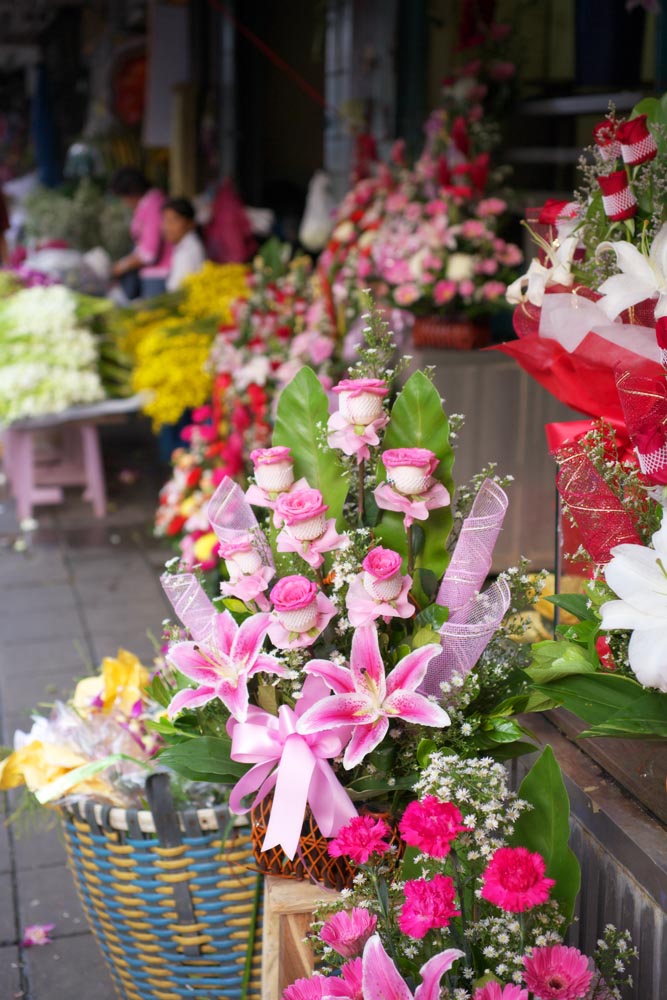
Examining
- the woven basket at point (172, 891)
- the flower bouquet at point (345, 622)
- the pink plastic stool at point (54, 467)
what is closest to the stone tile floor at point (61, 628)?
the pink plastic stool at point (54, 467)

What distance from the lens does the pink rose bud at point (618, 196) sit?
158 cm

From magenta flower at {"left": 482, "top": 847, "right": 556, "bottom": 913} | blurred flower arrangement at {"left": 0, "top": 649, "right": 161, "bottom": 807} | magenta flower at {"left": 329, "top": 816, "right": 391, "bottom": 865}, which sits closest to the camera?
magenta flower at {"left": 482, "top": 847, "right": 556, "bottom": 913}

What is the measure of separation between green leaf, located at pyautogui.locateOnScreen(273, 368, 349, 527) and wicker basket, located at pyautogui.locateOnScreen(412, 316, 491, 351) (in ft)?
9.55

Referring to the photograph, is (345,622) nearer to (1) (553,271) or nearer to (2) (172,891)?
(1) (553,271)

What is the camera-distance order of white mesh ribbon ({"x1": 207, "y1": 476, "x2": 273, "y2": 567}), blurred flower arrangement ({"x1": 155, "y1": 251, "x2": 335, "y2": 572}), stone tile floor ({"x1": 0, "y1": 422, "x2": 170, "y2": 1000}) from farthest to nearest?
blurred flower arrangement ({"x1": 155, "y1": 251, "x2": 335, "y2": 572}) → stone tile floor ({"x1": 0, "y1": 422, "x2": 170, "y2": 1000}) → white mesh ribbon ({"x1": 207, "y1": 476, "x2": 273, "y2": 567})

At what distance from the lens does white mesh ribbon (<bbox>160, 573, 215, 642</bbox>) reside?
1707mm

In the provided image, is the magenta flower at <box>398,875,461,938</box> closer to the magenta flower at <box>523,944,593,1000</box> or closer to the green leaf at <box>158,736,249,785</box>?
the magenta flower at <box>523,944,593,1000</box>

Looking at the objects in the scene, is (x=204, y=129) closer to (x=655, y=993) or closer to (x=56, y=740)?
(x=56, y=740)

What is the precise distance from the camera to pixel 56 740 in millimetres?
2193

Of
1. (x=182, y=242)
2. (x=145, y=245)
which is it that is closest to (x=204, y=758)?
(x=182, y=242)

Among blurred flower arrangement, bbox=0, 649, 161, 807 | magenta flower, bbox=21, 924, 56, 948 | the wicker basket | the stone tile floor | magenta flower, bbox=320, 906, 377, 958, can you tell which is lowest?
the stone tile floor

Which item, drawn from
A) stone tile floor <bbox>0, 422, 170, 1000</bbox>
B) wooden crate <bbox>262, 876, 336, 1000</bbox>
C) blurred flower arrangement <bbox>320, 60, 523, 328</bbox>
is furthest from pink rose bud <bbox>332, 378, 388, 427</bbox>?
blurred flower arrangement <bbox>320, 60, 523, 328</bbox>

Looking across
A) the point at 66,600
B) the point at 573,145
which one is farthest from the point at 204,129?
the point at 66,600

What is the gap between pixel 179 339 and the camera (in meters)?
5.92
